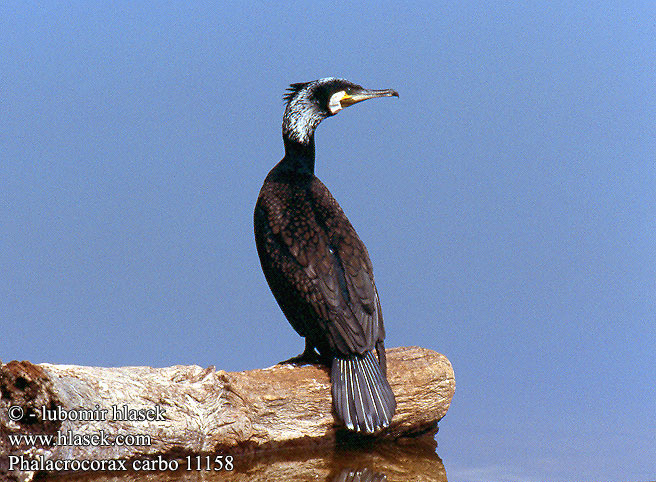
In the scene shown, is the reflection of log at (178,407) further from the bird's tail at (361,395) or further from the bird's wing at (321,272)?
the bird's wing at (321,272)

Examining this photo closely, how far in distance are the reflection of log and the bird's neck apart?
4.27ft

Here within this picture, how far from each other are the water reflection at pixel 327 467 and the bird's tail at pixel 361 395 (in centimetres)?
18

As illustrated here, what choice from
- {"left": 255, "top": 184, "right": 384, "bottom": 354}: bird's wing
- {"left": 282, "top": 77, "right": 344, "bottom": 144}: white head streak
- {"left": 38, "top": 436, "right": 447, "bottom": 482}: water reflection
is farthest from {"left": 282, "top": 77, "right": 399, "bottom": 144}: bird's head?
{"left": 38, "top": 436, "right": 447, "bottom": 482}: water reflection

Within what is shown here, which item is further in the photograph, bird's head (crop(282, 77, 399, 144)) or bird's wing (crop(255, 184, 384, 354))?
bird's head (crop(282, 77, 399, 144))

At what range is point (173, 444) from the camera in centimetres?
375

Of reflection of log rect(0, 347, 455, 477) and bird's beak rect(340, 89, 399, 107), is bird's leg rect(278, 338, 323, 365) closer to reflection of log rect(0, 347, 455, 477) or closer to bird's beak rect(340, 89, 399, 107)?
reflection of log rect(0, 347, 455, 477)

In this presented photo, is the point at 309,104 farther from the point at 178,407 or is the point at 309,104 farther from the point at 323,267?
the point at 178,407

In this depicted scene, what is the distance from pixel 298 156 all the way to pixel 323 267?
0.91 m

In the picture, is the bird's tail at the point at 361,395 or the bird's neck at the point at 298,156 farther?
the bird's neck at the point at 298,156

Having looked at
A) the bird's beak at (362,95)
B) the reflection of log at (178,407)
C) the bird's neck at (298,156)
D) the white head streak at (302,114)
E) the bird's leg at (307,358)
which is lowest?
the reflection of log at (178,407)

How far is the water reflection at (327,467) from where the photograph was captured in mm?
3568

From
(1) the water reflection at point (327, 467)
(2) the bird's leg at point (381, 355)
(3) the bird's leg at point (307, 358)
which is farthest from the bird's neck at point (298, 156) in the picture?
(1) the water reflection at point (327, 467)

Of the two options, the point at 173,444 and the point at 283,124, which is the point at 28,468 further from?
the point at 283,124

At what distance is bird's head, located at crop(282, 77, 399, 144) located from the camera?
15.3 feet
